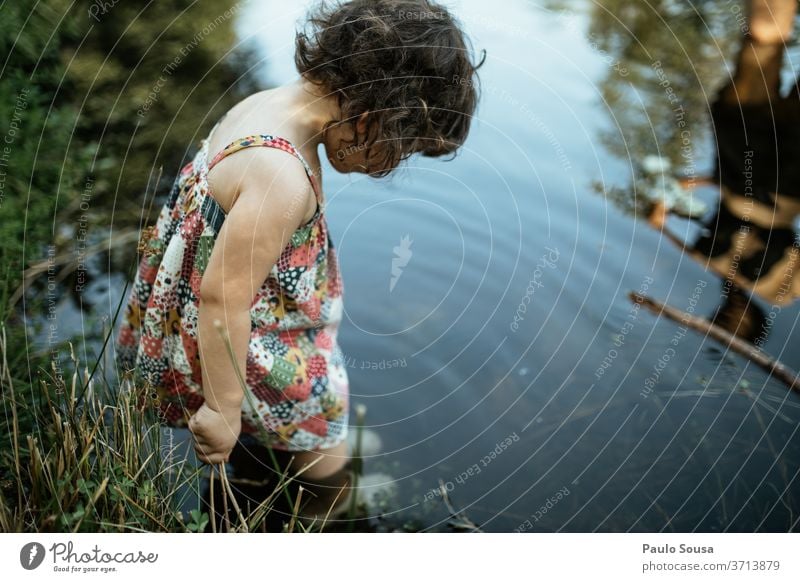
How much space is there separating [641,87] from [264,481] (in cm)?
136

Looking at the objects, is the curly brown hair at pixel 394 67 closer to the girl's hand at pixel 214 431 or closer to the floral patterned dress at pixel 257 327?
the floral patterned dress at pixel 257 327

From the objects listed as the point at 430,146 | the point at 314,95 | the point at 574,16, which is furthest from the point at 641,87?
the point at 314,95

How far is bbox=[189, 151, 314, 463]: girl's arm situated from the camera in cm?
81

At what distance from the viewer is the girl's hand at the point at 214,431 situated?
91 centimetres

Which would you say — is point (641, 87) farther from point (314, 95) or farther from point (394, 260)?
point (314, 95)

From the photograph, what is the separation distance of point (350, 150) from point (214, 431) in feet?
1.26

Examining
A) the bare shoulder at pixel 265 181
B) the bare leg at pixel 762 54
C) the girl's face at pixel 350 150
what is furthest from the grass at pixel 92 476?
the bare leg at pixel 762 54

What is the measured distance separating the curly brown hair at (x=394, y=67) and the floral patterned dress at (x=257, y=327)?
A: 11 centimetres

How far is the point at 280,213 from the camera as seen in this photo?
0.81m

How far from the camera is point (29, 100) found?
1470 mm

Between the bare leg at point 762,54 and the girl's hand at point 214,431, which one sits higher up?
the bare leg at point 762,54
